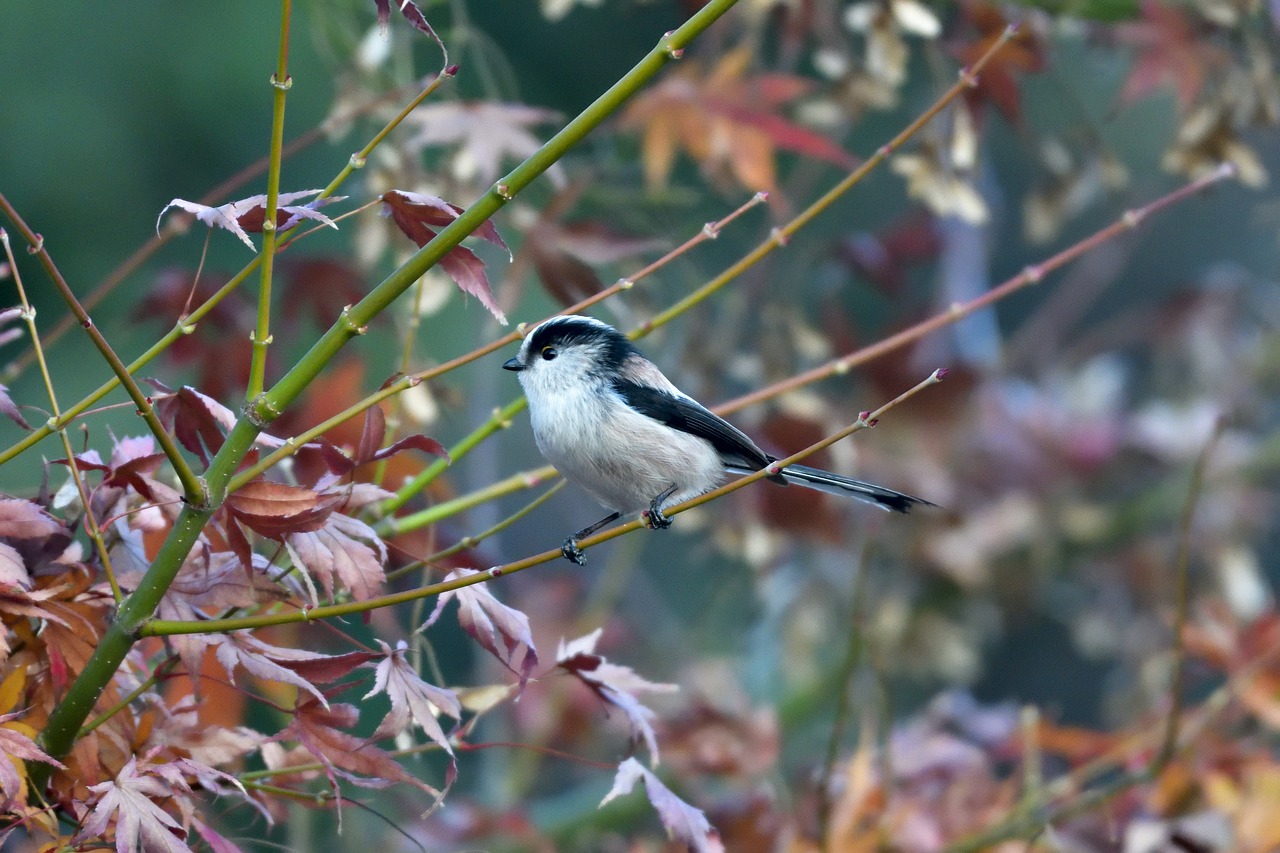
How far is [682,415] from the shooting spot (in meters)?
2.03

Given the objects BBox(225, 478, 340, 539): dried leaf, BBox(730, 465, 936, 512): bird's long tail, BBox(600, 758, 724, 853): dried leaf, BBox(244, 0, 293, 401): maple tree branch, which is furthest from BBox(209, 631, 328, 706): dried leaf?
BBox(730, 465, 936, 512): bird's long tail

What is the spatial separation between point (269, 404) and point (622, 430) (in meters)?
0.80

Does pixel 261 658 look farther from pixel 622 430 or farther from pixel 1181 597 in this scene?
pixel 1181 597

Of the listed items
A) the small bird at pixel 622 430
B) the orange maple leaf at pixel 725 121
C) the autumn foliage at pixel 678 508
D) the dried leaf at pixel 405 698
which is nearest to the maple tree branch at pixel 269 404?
the autumn foliage at pixel 678 508

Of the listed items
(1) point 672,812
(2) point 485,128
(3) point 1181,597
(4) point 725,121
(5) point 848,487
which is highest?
(2) point 485,128

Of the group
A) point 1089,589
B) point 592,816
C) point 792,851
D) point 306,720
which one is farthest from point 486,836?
point 1089,589

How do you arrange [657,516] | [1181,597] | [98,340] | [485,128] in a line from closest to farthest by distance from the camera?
[98,340]
[657,516]
[1181,597]
[485,128]

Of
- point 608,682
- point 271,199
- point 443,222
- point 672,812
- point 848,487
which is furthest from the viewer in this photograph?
point 848,487

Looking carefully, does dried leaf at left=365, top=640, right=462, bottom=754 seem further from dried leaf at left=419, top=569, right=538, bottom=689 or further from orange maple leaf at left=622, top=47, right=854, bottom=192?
orange maple leaf at left=622, top=47, right=854, bottom=192

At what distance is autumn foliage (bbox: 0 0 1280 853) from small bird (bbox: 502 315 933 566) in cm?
9

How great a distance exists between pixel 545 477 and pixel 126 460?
2.07 ft

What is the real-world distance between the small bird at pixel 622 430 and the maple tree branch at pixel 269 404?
0.63 m

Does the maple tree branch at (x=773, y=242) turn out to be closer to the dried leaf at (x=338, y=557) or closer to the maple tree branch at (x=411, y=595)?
the dried leaf at (x=338, y=557)

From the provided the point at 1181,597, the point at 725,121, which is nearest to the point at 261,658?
the point at 1181,597
